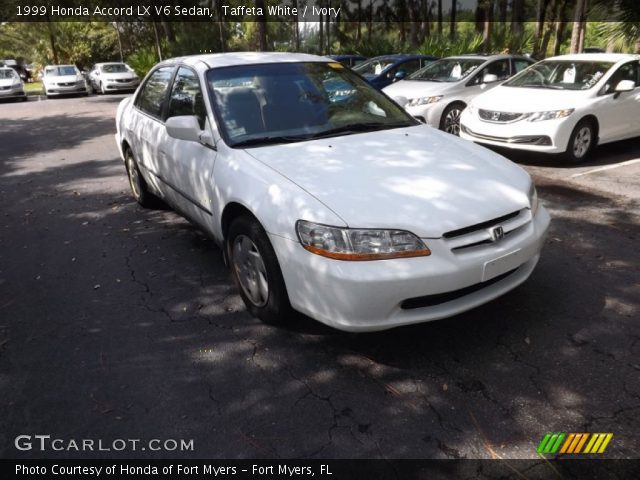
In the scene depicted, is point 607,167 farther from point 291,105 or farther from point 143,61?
point 143,61

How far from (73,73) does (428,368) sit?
993 inches

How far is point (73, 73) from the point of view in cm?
2367

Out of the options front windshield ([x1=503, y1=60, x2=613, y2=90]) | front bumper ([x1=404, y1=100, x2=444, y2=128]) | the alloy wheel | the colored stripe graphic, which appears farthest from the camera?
front bumper ([x1=404, y1=100, x2=444, y2=128])

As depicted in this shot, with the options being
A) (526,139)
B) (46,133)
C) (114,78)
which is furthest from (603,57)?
(114,78)

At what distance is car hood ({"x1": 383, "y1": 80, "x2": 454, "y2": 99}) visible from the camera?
354 inches

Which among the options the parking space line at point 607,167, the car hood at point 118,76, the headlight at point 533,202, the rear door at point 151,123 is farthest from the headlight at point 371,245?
the car hood at point 118,76

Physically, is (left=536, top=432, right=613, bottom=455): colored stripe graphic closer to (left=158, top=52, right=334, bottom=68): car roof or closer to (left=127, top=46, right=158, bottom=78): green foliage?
(left=158, top=52, right=334, bottom=68): car roof

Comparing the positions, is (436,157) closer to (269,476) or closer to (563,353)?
(563,353)

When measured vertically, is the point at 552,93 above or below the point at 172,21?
below

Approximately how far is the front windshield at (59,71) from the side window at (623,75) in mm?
22578

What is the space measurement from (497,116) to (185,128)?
5372mm

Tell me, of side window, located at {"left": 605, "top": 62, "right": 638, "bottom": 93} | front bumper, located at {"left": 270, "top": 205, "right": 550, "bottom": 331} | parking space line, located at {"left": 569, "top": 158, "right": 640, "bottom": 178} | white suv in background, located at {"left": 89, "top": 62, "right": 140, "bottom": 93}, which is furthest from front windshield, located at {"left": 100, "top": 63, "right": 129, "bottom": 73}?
front bumper, located at {"left": 270, "top": 205, "right": 550, "bottom": 331}

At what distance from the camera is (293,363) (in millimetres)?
3074

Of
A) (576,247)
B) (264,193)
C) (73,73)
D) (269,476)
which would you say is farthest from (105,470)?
(73,73)
